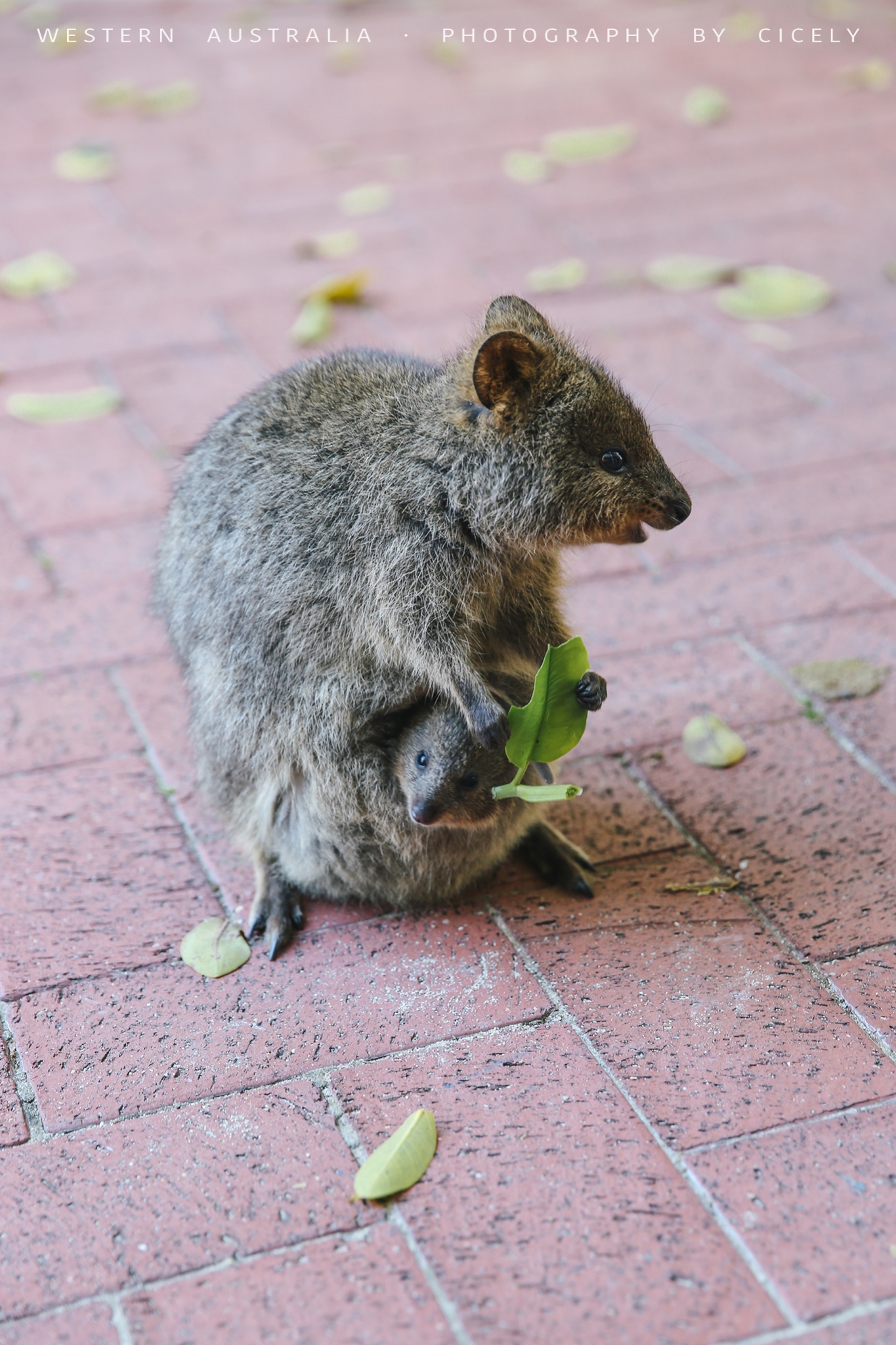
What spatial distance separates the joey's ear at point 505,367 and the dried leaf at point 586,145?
15.1 feet

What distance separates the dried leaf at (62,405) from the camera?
5.02 meters

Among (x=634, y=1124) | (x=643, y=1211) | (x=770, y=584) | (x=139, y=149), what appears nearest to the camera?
(x=643, y=1211)

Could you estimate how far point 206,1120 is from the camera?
2.62 metres

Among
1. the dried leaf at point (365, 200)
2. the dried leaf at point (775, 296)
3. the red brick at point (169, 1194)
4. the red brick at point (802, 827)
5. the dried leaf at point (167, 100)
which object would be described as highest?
the dried leaf at point (167, 100)

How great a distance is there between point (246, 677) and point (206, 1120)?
89 centimetres

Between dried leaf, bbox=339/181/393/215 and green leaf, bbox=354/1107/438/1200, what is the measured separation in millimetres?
4869

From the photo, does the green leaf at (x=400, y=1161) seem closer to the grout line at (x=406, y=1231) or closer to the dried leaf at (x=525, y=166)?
the grout line at (x=406, y=1231)

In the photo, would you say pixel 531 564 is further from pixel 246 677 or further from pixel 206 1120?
pixel 206 1120

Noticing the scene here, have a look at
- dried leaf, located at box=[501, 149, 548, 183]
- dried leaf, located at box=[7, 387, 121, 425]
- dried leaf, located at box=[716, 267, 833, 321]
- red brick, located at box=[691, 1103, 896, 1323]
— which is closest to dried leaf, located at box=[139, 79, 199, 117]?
dried leaf, located at box=[501, 149, 548, 183]

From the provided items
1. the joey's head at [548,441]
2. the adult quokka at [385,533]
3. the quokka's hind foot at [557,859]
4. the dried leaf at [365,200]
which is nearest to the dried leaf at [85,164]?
the dried leaf at [365,200]

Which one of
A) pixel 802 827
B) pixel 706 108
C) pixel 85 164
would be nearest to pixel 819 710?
pixel 802 827

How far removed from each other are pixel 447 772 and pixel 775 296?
11.8 feet

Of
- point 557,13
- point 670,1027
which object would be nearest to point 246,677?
point 670,1027

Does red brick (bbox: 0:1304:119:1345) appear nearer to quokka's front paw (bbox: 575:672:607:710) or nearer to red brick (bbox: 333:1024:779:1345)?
red brick (bbox: 333:1024:779:1345)
